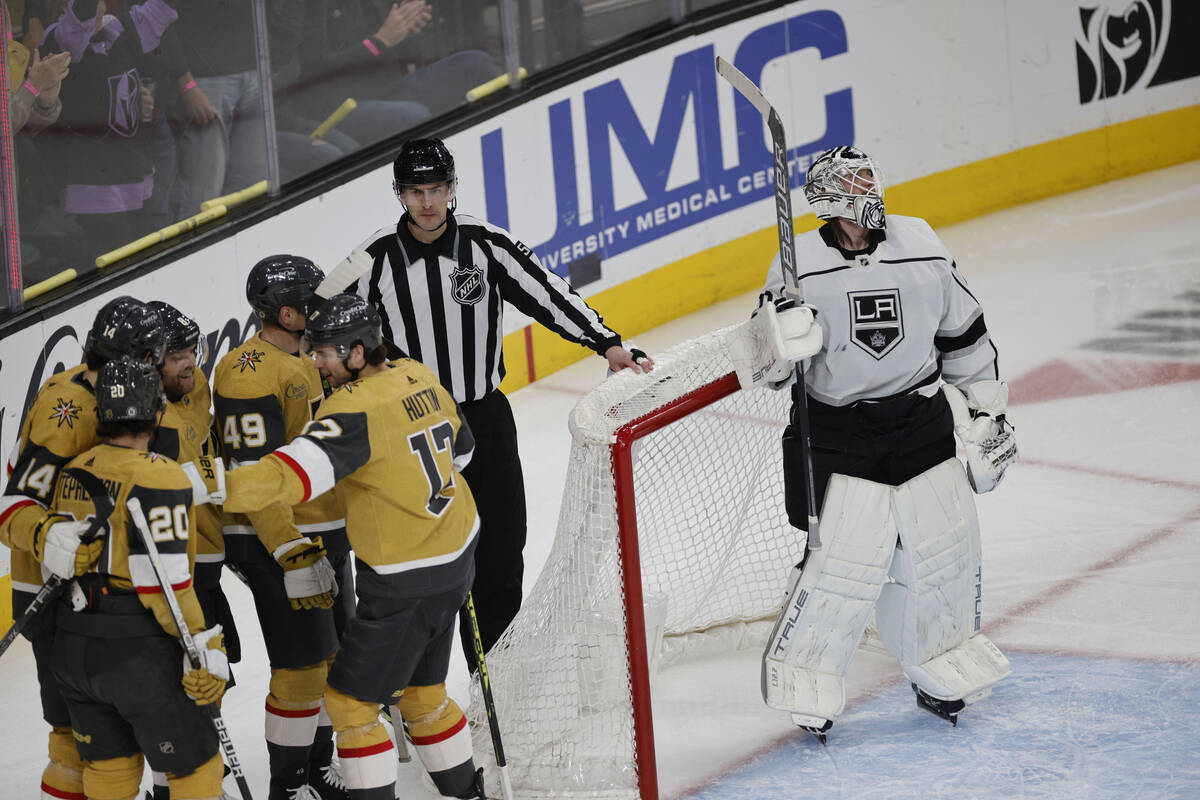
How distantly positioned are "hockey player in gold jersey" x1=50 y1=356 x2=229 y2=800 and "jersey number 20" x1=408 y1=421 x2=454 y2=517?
17.6 inches

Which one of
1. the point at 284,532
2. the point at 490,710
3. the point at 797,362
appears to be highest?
the point at 797,362

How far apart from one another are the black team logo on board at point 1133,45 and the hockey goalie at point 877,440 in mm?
4626

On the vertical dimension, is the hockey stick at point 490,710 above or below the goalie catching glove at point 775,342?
below

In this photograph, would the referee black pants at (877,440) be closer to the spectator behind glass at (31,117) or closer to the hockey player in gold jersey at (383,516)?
the hockey player in gold jersey at (383,516)

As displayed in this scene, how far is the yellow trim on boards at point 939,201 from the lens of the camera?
21.6 ft

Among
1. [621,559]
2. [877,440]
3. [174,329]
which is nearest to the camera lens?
[174,329]

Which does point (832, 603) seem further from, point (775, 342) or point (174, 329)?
point (174, 329)

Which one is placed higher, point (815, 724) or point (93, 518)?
point (93, 518)

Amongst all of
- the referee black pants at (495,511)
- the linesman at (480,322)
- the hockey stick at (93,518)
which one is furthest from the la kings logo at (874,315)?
the hockey stick at (93,518)

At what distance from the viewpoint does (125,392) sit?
291 centimetres

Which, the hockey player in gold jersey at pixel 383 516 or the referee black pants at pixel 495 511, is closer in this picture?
the hockey player in gold jersey at pixel 383 516

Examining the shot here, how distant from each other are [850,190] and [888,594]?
95 cm

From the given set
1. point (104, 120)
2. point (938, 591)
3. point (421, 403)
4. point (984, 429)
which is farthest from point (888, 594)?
point (104, 120)

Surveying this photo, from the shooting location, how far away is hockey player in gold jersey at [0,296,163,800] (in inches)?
120
